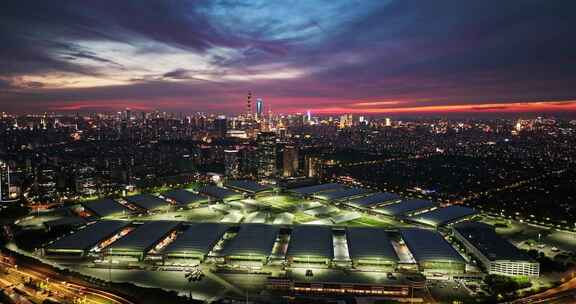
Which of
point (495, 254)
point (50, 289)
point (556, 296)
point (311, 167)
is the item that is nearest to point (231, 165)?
point (311, 167)

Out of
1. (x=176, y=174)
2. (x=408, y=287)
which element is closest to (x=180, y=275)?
(x=408, y=287)

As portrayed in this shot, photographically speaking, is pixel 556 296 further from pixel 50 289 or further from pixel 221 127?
pixel 221 127

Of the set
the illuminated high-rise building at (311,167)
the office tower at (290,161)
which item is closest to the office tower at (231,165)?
the office tower at (290,161)

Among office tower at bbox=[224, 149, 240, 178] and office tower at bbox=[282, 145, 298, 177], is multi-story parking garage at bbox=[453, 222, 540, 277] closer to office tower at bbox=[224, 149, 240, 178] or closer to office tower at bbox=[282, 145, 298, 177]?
office tower at bbox=[282, 145, 298, 177]

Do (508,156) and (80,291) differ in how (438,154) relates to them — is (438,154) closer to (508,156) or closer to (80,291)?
(508,156)

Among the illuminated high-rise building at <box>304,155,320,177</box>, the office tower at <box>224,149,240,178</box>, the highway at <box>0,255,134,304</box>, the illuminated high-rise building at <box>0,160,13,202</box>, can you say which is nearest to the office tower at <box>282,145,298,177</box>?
the illuminated high-rise building at <box>304,155,320,177</box>

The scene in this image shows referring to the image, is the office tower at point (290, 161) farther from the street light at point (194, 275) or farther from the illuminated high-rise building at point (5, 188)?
the street light at point (194, 275)
